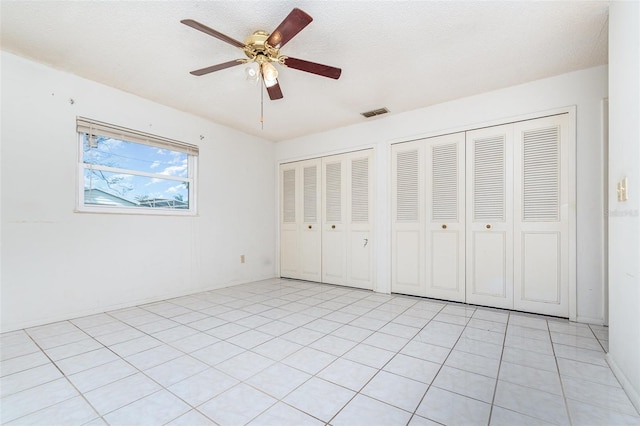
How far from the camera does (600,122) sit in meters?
2.91

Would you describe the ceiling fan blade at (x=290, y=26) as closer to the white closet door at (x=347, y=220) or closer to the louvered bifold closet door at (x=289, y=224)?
A: the white closet door at (x=347, y=220)

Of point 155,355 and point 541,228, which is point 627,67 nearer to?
point 541,228

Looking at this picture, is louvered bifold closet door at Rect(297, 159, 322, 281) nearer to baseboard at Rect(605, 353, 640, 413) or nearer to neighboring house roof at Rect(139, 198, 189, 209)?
neighboring house roof at Rect(139, 198, 189, 209)

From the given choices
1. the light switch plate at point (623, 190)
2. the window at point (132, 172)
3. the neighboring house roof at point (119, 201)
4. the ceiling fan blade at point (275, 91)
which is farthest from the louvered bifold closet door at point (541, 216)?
the neighboring house roof at point (119, 201)

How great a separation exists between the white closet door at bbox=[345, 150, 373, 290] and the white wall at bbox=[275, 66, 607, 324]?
0.16m

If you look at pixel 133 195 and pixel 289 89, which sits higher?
pixel 289 89

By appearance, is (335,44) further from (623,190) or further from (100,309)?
(100,309)

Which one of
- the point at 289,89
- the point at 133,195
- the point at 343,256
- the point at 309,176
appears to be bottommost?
the point at 343,256

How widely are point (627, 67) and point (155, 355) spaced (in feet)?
12.2

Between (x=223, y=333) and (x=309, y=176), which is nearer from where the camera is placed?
(x=223, y=333)

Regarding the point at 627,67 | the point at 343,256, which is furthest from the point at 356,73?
the point at 343,256

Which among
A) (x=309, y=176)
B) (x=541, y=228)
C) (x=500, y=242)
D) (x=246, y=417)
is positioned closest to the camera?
(x=246, y=417)

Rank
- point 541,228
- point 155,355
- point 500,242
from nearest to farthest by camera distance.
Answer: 1. point 155,355
2. point 541,228
3. point 500,242

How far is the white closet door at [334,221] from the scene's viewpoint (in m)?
4.80
